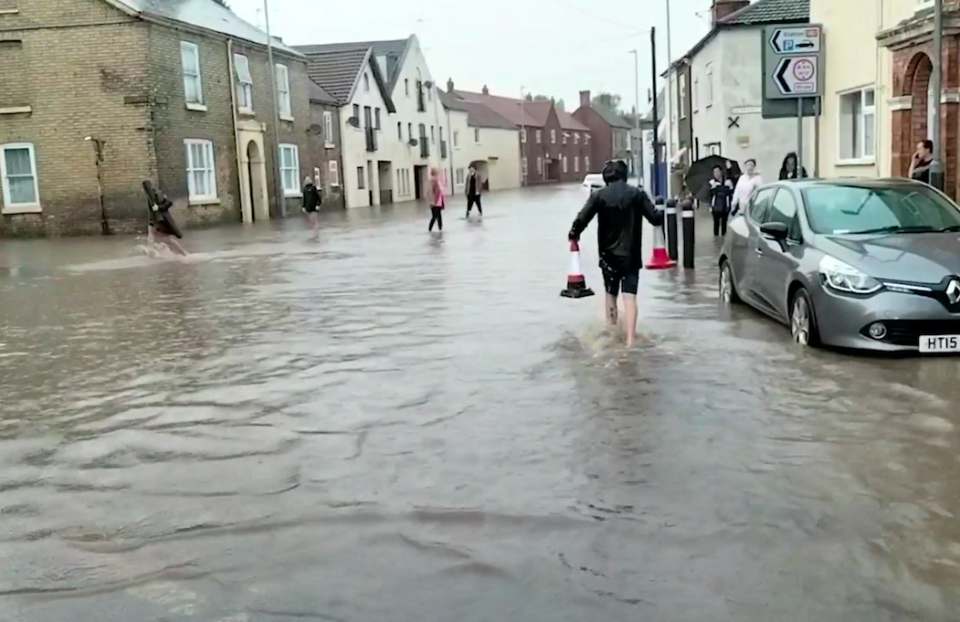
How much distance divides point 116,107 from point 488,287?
69.8 ft


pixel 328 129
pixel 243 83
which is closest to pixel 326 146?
pixel 328 129

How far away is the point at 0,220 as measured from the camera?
32.5 m

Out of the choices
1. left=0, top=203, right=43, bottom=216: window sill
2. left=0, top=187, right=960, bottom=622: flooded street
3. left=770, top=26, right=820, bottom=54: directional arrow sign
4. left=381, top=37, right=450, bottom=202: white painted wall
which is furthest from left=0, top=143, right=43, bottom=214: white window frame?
left=381, top=37, right=450, bottom=202: white painted wall

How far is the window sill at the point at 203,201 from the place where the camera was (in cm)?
3369

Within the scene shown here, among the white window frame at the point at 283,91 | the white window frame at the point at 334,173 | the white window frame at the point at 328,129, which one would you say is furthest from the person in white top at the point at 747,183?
the white window frame at the point at 334,173

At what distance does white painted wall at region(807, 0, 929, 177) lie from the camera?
19.5 m

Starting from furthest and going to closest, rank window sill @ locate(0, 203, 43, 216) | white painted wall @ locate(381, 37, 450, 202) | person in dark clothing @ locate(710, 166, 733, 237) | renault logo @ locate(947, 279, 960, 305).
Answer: white painted wall @ locate(381, 37, 450, 202)
window sill @ locate(0, 203, 43, 216)
person in dark clothing @ locate(710, 166, 733, 237)
renault logo @ locate(947, 279, 960, 305)

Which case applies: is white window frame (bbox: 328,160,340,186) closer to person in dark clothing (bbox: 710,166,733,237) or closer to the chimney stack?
the chimney stack

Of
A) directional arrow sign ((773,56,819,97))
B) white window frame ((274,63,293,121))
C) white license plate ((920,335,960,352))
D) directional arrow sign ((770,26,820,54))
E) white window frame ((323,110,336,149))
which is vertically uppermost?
white window frame ((274,63,293,121))

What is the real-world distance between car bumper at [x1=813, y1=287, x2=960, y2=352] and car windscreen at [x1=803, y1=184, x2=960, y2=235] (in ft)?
3.76

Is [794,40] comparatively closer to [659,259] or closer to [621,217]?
[659,259]

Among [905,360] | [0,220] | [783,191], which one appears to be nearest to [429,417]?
[905,360]

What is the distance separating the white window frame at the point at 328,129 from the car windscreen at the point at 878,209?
132ft

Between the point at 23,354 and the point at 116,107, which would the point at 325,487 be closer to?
the point at 23,354
